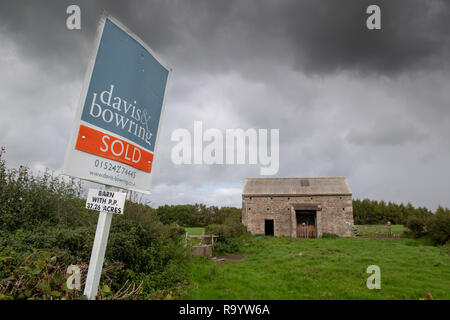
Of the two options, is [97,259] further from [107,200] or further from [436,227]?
[436,227]

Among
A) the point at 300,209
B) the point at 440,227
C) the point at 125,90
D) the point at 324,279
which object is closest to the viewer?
the point at 125,90

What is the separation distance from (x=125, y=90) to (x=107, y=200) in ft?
4.81

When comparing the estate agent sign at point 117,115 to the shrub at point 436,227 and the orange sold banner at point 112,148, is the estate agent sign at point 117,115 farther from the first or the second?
the shrub at point 436,227

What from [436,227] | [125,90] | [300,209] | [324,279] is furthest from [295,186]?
[125,90]

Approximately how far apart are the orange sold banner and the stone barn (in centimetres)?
2284

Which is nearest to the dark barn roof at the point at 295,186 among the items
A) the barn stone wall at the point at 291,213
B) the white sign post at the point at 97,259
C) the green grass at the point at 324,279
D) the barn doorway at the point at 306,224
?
the barn stone wall at the point at 291,213

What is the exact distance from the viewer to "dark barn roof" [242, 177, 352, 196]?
82.5 ft

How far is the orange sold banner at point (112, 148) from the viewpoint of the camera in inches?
106

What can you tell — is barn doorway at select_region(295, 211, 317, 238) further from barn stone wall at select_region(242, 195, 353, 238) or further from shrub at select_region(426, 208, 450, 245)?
shrub at select_region(426, 208, 450, 245)

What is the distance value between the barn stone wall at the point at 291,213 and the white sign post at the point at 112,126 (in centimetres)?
2279

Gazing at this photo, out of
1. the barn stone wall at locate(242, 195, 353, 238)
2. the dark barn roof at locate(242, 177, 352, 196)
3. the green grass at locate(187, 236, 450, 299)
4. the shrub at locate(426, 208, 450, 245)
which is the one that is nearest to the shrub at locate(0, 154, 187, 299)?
the green grass at locate(187, 236, 450, 299)

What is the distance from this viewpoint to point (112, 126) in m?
2.97

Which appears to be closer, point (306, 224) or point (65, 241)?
point (65, 241)
